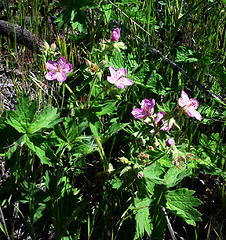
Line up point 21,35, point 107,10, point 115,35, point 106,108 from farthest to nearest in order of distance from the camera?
point 21,35, point 107,10, point 106,108, point 115,35

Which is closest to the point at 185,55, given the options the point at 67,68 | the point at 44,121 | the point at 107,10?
the point at 107,10

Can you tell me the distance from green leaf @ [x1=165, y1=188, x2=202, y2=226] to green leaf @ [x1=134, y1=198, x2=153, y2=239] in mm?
140

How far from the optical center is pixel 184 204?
1749 millimetres

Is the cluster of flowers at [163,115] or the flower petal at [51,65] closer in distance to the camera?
the cluster of flowers at [163,115]

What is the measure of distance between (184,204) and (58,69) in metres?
1.17

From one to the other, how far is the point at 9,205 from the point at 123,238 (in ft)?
2.42

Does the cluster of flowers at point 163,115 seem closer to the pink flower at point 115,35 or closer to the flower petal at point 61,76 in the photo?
the pink flower at point 115,35

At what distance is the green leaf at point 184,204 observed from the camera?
5.59ft

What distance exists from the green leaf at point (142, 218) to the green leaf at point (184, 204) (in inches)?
5.5

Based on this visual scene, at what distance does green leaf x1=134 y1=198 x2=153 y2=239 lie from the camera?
1622 millimetres

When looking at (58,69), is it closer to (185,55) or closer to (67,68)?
(67,68)

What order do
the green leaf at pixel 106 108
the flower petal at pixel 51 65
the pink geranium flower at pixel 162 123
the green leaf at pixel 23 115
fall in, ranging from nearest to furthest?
the pink geranium flower at pixel 162 123
the green leaf at pixel 23 115
the green leaf at pixel 106 108
the flower petal at pixel 51 65

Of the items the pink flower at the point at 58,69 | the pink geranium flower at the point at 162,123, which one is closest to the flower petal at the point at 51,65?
the pink flower at the point at 58,69

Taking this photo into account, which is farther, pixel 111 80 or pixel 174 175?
pixel 174 175
